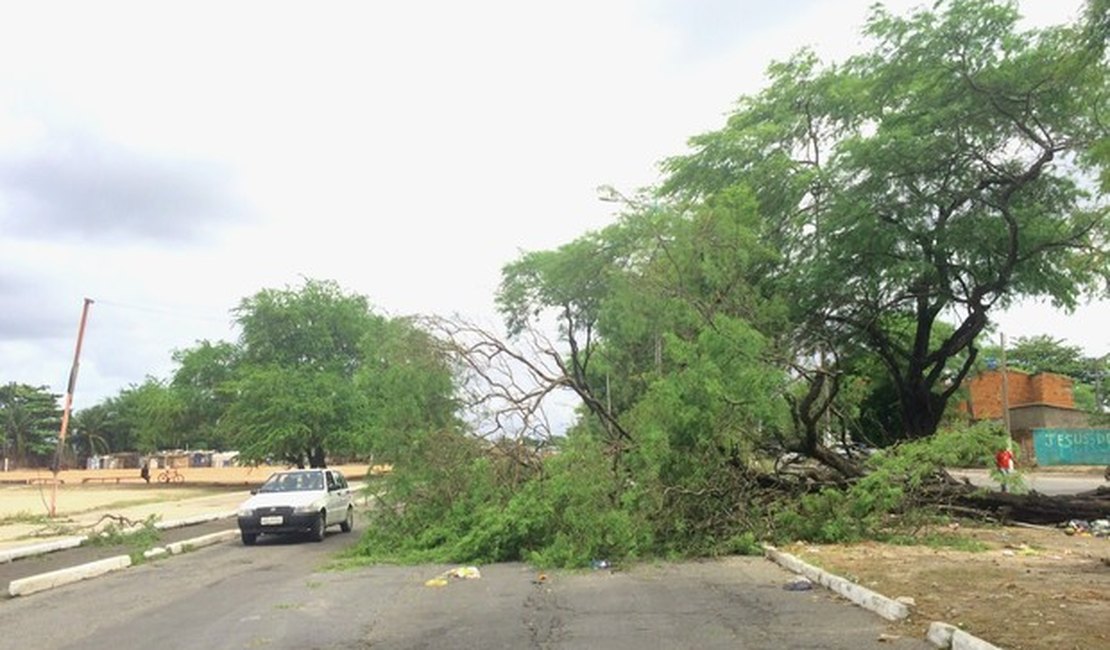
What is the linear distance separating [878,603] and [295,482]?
1473 centimetres

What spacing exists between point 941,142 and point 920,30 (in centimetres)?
243

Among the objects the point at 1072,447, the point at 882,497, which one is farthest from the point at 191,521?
the point at 1072,447

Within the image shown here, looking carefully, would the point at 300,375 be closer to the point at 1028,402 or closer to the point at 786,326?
the point at 786,326

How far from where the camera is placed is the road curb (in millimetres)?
7104

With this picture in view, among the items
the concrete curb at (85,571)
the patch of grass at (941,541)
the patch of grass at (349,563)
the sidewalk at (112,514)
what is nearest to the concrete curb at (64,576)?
the concrete curb at (85,571)

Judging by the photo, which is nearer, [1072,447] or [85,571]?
[85,571]

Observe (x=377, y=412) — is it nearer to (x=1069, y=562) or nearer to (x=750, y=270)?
(x=750, y=270)

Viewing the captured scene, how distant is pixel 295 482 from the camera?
67.5ft

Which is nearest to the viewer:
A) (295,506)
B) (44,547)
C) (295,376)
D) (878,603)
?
(878,603)

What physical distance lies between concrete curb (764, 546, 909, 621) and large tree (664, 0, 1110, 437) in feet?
33.9

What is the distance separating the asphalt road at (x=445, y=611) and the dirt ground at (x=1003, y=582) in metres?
0.69

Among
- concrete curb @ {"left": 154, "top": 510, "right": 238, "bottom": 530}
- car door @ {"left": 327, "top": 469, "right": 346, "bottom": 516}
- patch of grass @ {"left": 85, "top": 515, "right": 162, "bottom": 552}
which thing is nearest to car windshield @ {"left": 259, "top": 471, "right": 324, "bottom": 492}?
car door @ {"left": 327, "top": 469, "right": 346, "bottom": 516}

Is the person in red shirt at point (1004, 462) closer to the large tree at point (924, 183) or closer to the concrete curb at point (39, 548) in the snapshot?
the large tree at point (924, 183)

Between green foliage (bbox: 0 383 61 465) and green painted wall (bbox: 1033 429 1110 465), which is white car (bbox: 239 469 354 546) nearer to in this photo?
green painted wall (bbox: 1033 429 1110 465)
